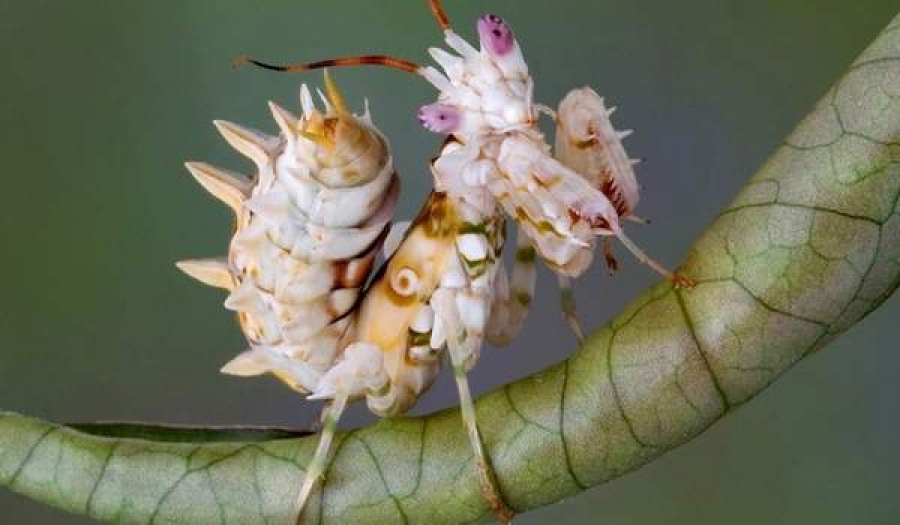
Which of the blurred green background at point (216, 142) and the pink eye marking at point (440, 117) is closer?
the pink eye marking at point (440, 117)

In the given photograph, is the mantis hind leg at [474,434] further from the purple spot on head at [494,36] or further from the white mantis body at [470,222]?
the purple spot on head at [494,36]

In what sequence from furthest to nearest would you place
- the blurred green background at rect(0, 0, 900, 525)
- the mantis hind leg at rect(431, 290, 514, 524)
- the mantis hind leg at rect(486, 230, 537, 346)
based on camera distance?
1. the blurred green background at rect(0, 0, 900, 525)
2. the mantis hind leg at rect(486, 230, 537, 346)
3. the mantis hind leg at rect(431, 290, 514, 524)

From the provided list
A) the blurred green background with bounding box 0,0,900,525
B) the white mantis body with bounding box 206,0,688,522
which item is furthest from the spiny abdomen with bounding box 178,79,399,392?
the blurred green background with bounding box 0,0,900,525

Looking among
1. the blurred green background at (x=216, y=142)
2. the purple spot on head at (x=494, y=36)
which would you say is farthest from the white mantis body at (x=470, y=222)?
the blurred green background at (x=216, y=142)

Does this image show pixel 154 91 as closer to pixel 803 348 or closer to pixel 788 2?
pixel 788 2

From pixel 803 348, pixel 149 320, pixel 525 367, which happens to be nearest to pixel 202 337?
pixel 149 320

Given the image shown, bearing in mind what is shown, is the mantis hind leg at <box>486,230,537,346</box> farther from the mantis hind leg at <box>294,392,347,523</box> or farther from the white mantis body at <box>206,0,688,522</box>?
the mantis hind leg at <box>294,392,347,523</box>
